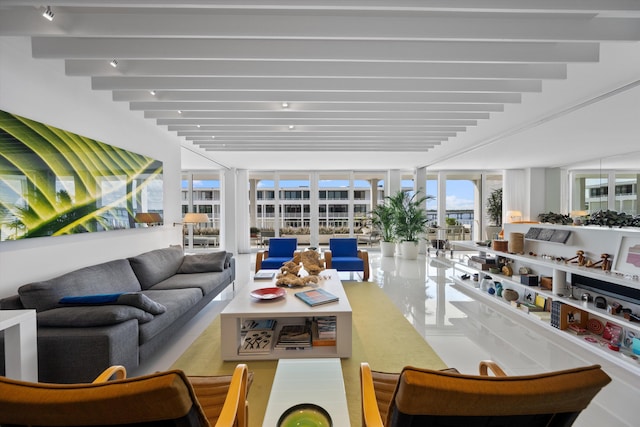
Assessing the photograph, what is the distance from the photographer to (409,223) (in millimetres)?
7633

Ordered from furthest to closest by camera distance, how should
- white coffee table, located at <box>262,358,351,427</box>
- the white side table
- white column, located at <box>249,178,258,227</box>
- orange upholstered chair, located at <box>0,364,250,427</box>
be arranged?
white column, located at <box>249,178,258,227</box>, the white side table, white coffee table, located at <box>262,358,351,427</box>, orange upholstered chair, located at <box>0,364,250,427</box>

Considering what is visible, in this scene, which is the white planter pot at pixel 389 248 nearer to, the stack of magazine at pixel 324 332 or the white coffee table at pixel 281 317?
the stack of magazine at pixel 324 332

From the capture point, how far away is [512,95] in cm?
332

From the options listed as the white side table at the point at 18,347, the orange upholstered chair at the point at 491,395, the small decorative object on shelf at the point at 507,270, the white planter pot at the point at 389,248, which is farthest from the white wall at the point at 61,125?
the white planter pot at the point at 389,248

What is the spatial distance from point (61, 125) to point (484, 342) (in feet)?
15.2

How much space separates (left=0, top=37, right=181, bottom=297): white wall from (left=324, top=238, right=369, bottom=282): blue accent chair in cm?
286

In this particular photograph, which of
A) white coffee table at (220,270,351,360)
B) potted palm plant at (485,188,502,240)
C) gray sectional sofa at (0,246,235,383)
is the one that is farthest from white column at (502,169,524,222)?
gray sectional sofa at (0,246,235,383)

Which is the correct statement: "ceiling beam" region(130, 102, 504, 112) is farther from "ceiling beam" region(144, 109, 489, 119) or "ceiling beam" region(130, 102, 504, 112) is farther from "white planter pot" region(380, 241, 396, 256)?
"white planter pot" region(380, 241, 396, 256)

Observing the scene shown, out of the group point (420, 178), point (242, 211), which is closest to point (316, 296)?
point (420, 178)

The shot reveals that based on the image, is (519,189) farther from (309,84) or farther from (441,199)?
(309,84)

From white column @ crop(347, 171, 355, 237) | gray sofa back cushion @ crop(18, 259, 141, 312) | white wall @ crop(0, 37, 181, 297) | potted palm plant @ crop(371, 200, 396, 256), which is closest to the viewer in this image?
gray sofa back cushion @ crop(18, 259, 141, 312)

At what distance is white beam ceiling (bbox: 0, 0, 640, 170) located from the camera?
2.04 m

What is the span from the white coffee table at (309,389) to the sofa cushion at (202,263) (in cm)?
253

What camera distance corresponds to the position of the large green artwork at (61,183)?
2.30 m
